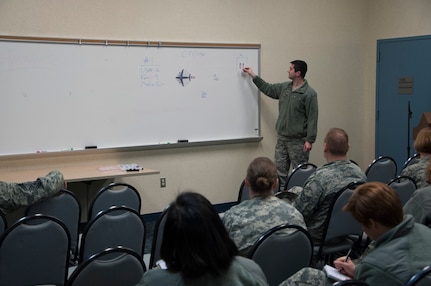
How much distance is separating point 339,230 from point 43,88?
3233mm

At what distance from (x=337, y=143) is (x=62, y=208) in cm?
202

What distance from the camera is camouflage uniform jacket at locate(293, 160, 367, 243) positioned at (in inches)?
127

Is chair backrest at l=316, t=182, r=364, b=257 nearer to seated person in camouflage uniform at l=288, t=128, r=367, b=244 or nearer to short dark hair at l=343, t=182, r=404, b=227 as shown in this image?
seated person in camouflage uniform at l=288, t=128, r=367, b=244

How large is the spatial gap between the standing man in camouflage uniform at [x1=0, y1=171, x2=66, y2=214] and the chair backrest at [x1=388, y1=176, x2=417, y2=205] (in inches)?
95.7

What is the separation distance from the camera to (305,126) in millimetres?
5828

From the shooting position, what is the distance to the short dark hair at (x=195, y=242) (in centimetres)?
139

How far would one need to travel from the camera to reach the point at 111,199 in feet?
11.7

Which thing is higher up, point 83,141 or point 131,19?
point 131,19

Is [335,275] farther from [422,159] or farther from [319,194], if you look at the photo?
[422,159]

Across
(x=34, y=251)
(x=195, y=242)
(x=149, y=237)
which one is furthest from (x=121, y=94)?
(x=195, y=242)

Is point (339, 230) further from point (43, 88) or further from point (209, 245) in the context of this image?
point (43, 88)

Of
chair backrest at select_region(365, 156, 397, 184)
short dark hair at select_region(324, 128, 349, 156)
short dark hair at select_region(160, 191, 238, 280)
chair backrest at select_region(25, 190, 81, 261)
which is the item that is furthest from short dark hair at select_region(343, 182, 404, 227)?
chair backrest at select_region(365, 156, 397, 184)

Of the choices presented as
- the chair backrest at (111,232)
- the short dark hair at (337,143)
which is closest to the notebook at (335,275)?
the chair backrest at (111,232)

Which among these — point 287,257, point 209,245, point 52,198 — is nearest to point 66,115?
point 52,198
